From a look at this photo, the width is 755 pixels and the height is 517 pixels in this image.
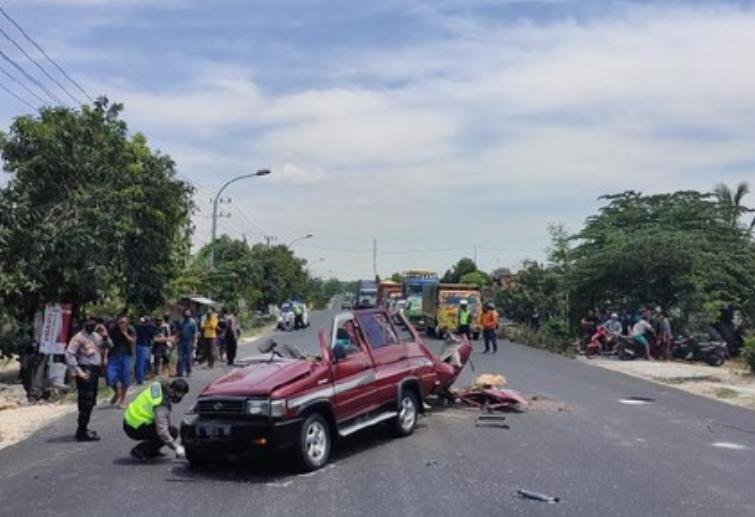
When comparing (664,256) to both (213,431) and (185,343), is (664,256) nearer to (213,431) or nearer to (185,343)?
(185,343)

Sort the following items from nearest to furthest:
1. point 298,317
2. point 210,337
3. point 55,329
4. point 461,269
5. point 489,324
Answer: point 55,329, point 210,337, point 489,324, point 298,317, point 461,269

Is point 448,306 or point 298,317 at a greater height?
point 448,306

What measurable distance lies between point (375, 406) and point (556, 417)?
155 inches

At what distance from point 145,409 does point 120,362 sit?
6245 millimetres

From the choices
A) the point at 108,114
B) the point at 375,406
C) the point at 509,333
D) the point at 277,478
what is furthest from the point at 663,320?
the point at 277,478

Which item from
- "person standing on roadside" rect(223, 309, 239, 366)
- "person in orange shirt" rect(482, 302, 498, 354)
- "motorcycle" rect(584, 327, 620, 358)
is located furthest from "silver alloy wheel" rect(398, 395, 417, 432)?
"motorcycle" rect(584, 327, 620, 358)

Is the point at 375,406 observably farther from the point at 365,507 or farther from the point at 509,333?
the point at 509,333

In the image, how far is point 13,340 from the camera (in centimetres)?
1950

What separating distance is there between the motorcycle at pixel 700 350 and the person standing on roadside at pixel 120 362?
18700 millimetres

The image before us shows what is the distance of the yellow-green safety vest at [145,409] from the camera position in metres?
10.5

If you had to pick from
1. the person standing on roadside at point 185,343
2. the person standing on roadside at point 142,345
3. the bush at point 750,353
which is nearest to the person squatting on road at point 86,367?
the person standing on roadside at point 142,345

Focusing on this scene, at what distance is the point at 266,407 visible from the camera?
30.9 feet

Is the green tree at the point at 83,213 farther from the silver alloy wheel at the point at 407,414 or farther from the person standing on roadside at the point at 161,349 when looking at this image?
the silver alloy wheel at the point at 407,414

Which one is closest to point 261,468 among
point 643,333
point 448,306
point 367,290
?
point 643,333
